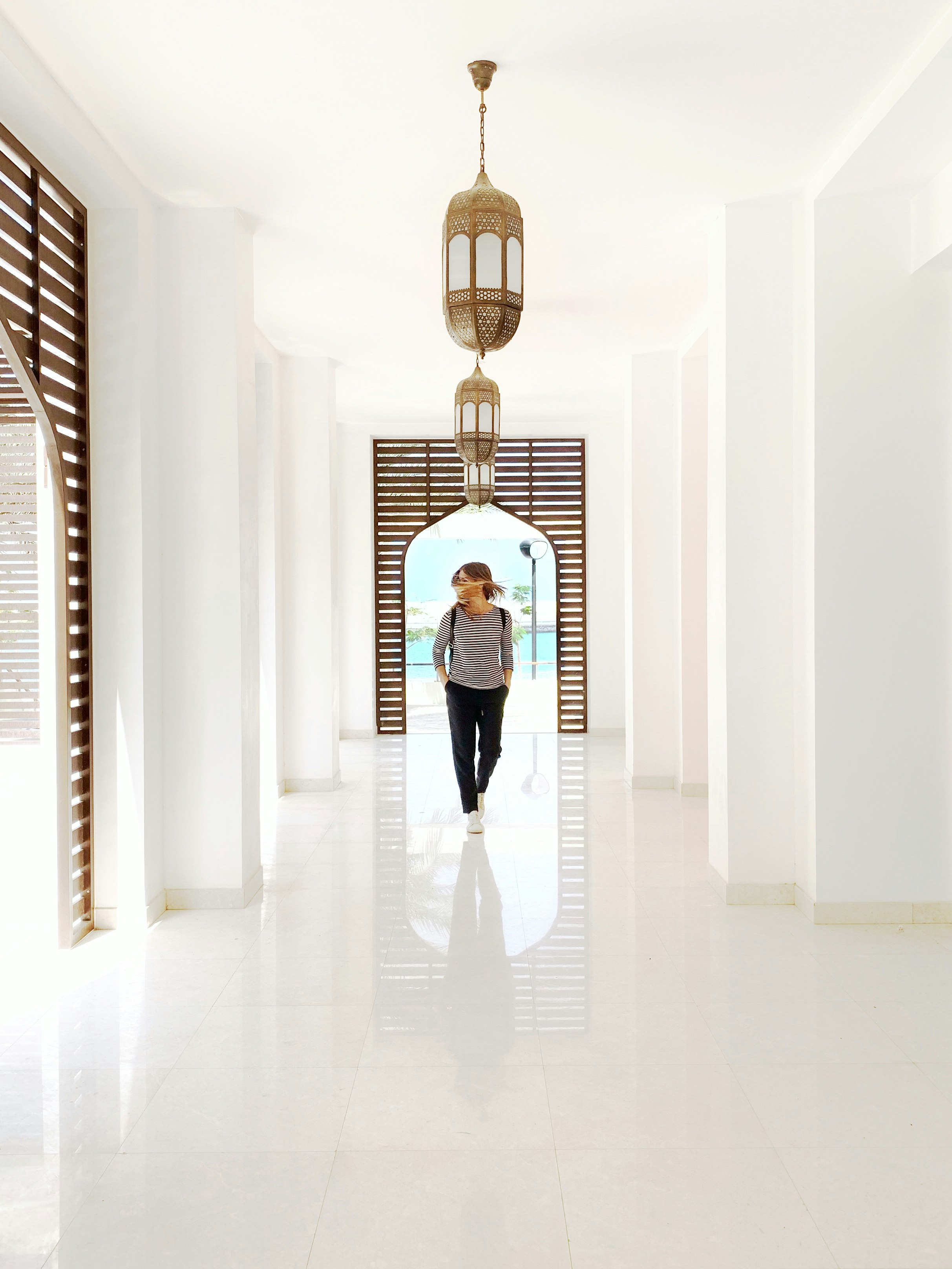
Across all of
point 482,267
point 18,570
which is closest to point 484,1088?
point 482,267

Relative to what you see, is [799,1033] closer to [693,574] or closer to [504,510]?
[693,574]

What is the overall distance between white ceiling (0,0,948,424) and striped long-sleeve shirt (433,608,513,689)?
6.39 ft

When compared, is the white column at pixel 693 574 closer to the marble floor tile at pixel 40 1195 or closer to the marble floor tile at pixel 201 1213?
the marble floor tile at pixel 201 1213

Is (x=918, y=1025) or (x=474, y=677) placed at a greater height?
(x=474, y=677)

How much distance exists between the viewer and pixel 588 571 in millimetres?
10242

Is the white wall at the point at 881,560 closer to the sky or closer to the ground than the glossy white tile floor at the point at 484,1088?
closer to the sky

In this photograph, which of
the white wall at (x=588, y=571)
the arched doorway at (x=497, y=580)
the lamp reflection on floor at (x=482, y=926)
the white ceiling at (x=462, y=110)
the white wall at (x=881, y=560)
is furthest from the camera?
the arched doorway at (x=497, y=580)

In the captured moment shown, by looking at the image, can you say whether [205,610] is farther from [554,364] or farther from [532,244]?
[554,364]

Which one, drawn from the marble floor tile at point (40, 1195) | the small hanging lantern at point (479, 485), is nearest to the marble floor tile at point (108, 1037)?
the marble floor tile at point (40, 1195)

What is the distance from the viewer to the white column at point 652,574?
725 cm

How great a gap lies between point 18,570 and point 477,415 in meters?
3.01

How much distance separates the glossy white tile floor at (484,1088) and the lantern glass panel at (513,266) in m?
2.32

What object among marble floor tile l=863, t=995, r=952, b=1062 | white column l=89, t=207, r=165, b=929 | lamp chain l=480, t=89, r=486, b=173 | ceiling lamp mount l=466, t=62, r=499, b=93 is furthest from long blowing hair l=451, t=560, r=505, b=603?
marble floor tile l=863, t=995, r=952, b=1062

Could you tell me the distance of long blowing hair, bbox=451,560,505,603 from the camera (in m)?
6.16
